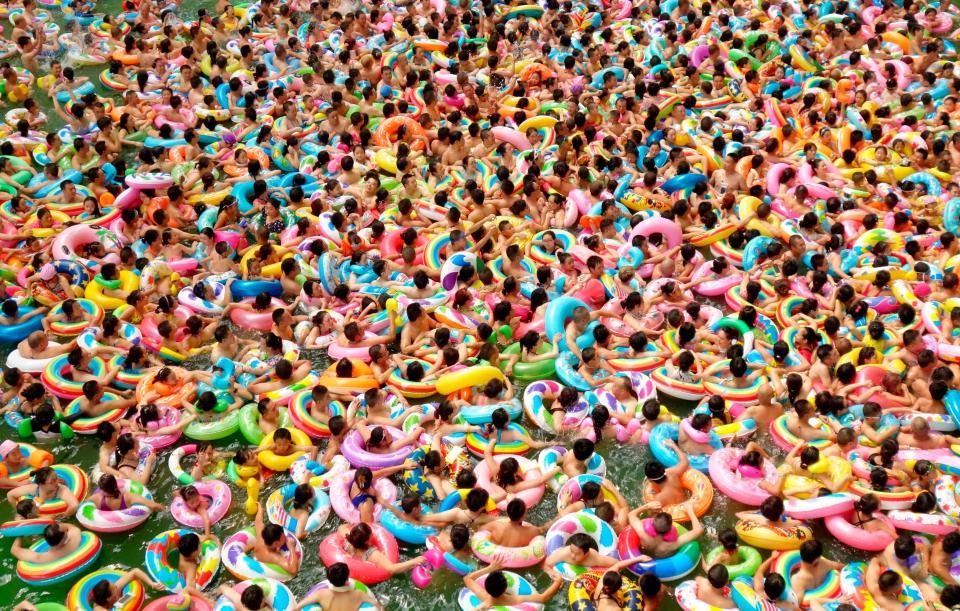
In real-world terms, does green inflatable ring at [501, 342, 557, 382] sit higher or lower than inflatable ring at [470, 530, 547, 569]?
higher

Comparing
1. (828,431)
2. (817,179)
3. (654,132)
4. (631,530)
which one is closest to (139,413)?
(631,530)

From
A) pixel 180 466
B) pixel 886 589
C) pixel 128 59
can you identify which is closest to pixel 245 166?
pixel 128 59

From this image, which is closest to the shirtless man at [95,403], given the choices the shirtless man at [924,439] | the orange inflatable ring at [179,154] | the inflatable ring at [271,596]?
the inflatable ring at [271,596]

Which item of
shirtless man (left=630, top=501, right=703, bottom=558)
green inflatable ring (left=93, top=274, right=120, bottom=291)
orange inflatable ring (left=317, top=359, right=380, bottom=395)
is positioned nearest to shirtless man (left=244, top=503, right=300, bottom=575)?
orange inflatable ring (left=317, top=359, right=380, bottom=395)

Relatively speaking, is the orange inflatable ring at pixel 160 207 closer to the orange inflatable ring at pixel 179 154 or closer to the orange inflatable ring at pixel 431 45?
the orange inflatable ring at pixel 179 154

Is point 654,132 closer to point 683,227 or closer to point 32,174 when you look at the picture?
point 683,227

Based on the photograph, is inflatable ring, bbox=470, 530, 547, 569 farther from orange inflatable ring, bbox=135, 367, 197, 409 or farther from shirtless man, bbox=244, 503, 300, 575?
orange inflatable ring, bbox=135, 367, 197, 409
